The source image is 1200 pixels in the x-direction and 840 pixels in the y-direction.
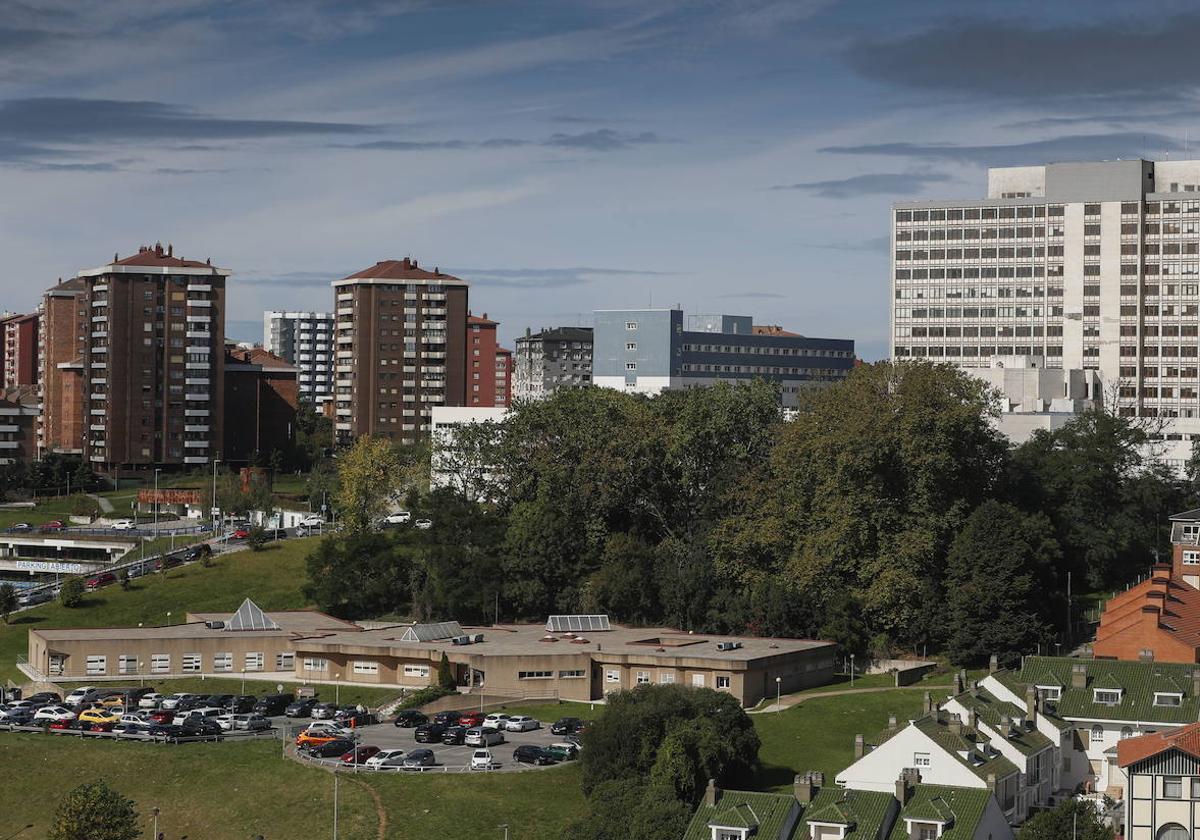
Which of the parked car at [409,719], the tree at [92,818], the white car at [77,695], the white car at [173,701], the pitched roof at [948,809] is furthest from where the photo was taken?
the white car at [77,695]

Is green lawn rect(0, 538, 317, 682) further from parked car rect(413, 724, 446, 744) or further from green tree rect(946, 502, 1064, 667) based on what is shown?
green tree rect(946, 502, 1064, 667)

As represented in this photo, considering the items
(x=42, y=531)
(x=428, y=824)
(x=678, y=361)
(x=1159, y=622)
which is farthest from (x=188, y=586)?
(x=678, y=361)

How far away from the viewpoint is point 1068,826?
6181 cm

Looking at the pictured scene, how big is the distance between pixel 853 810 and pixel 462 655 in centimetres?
3319

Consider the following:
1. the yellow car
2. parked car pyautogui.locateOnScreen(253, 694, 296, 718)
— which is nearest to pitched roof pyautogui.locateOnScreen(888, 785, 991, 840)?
parked car pyautogui.locateOnScreen(253, 694, 296, 718)

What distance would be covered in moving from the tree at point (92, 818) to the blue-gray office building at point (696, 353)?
11544 centimetres

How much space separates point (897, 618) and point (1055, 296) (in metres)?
75.2

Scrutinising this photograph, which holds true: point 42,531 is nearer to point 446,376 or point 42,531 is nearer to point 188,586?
point 188,586

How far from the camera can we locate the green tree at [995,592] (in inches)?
3511

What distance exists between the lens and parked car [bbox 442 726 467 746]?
260 feet

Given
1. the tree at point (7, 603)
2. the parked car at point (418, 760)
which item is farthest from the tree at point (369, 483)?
the parked car at point (418, 760)

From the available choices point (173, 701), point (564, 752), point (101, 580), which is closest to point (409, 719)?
point (564, 752)

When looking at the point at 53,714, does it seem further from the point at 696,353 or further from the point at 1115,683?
the point at 696,353

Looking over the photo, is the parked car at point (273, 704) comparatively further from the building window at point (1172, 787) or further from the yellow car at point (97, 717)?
the building window at point (1172, 787)
